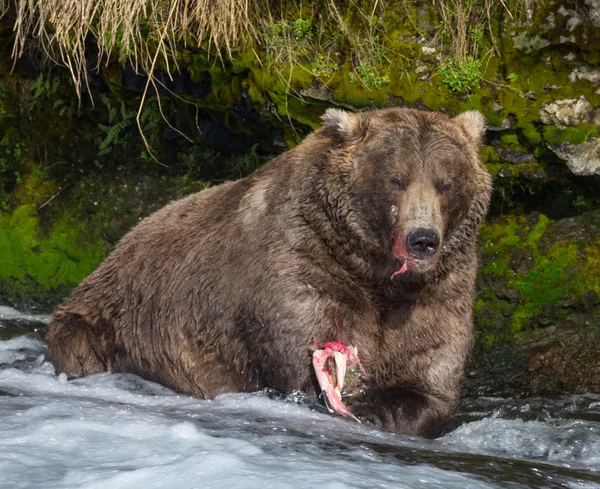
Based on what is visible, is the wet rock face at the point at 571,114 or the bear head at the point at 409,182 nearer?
the bear head at the point at 409,182

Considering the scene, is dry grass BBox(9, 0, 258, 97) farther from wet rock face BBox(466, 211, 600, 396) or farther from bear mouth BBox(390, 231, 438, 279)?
bear mouth BBox(390, 231, 438, 279)

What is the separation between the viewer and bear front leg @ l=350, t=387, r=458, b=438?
6133 millimetres

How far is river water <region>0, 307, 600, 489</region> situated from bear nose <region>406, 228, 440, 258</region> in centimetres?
98

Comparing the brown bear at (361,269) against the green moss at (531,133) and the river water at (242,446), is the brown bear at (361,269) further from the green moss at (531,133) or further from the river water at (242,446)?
the green moss at (531,133)

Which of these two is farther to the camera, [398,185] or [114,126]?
[114,126]

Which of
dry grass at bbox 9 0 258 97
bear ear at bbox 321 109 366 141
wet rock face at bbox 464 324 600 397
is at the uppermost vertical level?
dry grass at bbox 9 0 258 97

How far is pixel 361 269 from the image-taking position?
6.40 meters

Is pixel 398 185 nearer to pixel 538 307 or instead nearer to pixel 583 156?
pixel 583 156

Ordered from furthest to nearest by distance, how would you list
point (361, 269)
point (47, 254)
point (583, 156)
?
point (47, 254) → point (583, 156) → point (361, 269)

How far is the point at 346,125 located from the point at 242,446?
7.43ft

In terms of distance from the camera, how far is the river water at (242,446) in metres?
4.64

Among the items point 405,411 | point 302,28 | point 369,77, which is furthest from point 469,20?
point 405,411

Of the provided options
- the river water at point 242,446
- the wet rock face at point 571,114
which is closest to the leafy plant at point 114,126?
the river water at point 242,446

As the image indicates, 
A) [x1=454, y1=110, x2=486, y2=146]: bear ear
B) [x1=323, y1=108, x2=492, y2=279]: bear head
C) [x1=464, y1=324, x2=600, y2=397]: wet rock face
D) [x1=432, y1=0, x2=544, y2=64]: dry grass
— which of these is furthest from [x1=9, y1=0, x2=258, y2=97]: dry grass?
[x1=464, y1=324, x2=600, y2=397]: wet rock face
